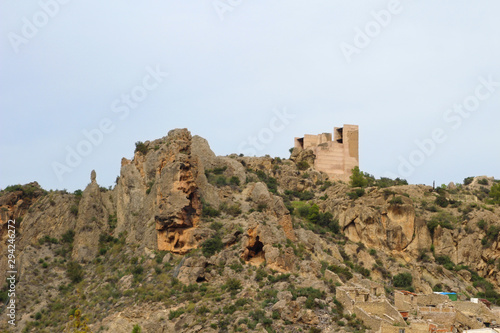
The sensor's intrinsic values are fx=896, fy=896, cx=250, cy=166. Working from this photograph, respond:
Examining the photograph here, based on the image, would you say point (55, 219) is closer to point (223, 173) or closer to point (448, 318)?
point (223, 173)

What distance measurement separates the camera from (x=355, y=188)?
83.6 meters

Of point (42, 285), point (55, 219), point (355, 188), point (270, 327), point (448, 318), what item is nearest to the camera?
point (270, 327)

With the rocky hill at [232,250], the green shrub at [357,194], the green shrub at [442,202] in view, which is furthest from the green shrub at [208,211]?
the green shrub at [442,202]

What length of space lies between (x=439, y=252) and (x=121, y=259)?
93.3 ft

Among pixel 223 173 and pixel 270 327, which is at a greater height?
pixel 223 173

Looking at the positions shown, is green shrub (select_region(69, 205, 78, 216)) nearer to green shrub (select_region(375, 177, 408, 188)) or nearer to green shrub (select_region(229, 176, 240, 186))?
green shrub (select_region(229, 176, 240, 186))

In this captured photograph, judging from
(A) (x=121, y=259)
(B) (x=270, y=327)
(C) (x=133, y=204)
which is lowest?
(B) (x=270, y=327)

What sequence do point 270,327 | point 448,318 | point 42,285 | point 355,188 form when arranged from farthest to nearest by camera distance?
1. point 355,188
2. point 42,285
3. point 448,318
4. point 270,327

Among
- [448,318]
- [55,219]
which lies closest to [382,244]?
[448,318]

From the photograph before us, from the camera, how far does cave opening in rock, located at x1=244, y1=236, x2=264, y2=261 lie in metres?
61.1

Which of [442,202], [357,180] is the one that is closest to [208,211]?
[357,180]

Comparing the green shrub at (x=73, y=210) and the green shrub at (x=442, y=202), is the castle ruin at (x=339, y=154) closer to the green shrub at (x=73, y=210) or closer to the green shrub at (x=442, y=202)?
the green shrub at (x=442, y=202)

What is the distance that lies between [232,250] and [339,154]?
1363 inches

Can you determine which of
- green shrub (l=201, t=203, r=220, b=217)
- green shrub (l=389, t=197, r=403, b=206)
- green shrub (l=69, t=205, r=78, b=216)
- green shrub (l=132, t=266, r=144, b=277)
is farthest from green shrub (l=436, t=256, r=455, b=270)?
green shrub (l=69, t=205, r=78, b=216)
